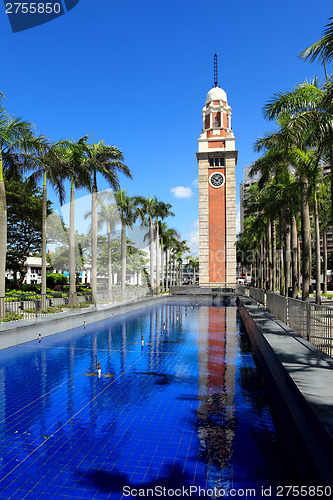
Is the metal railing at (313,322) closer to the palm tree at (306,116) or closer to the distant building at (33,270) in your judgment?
the palm tree at (306,116)

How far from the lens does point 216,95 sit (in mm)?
69562

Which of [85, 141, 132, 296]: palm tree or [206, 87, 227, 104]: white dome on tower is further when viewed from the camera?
[206, 87, 227, 104]: white dome on tower

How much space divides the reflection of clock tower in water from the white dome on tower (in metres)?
6.63

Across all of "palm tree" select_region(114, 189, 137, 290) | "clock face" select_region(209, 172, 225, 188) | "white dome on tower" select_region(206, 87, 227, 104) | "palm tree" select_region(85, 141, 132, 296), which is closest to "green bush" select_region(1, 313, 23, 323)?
"palm tree" select_region(85, 141, 132, 296)

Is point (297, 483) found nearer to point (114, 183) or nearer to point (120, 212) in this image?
point (114, 183)

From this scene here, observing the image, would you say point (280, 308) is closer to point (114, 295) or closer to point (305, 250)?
point (305, 250)

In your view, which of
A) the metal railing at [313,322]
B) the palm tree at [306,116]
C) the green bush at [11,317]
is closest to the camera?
the metal railing at [313,322]

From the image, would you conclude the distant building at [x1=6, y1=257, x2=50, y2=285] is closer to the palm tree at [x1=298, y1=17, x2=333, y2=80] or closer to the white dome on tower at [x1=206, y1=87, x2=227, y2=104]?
the white dome on tower at [x1=206, y1=87, x2=227, y2=104]

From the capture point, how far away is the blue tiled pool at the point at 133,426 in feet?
17.7

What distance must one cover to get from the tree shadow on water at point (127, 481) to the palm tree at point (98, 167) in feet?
77.1

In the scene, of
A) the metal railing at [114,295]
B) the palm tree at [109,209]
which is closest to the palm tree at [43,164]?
the metal railing at [114,295]

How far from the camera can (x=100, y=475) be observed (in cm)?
556

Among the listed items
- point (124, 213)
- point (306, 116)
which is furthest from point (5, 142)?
point (124, 213)

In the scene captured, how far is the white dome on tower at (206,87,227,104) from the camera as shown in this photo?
69.4 m
